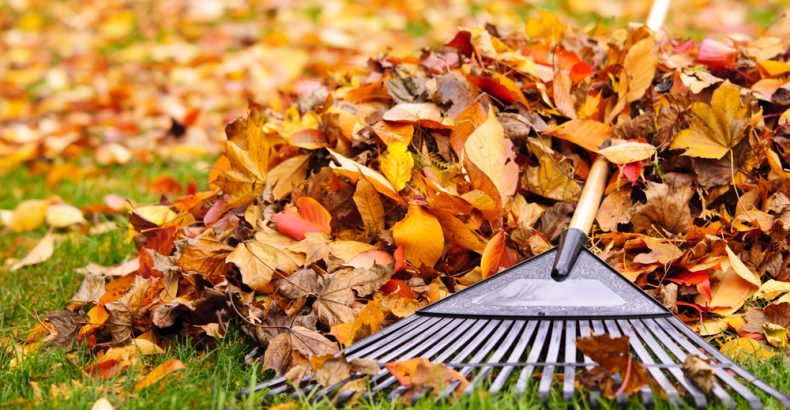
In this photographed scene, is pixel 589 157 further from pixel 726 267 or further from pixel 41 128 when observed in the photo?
pixel 41 128

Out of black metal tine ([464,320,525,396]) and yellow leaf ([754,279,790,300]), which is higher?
yellow leaf ([754,279,790,300])

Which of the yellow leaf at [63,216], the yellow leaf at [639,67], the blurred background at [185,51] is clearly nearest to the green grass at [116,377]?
the yellow leaf at [63,216]

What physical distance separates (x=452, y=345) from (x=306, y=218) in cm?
53

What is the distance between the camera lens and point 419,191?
175cm

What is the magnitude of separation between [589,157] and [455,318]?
0.62 metres

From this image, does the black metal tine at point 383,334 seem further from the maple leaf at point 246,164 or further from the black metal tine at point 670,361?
the maple leaf at point 246,164

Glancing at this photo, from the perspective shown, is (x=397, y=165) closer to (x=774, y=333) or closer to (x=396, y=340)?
(x=396, y=340)

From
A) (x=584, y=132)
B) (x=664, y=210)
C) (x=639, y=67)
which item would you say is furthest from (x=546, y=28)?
(x=664, y=210)

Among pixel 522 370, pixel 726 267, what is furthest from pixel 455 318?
pixel 726 267

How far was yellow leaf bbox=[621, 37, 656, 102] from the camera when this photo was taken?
1.92 meters

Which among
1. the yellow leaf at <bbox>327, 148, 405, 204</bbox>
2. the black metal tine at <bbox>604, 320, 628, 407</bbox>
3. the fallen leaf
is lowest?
the black metal tine at <bbox>604, 320, 628, 407</bbox>

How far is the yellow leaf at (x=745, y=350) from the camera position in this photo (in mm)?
1474

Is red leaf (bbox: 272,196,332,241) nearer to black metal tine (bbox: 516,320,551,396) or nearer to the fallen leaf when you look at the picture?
black metal tine (bbox: 516,320,551,396)

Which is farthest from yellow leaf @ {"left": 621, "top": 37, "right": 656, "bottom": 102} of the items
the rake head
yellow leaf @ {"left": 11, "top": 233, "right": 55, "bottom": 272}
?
yellow leaf @ {"left": 11, "top": 233, "right": 55, "bottom": 272}
